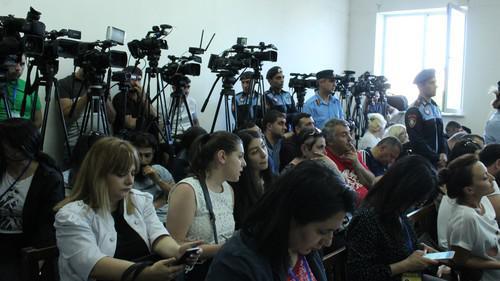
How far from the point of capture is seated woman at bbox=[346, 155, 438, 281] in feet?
6.65

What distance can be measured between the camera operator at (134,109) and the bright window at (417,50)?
5873 millimetres

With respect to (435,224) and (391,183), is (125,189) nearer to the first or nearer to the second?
(391,183)

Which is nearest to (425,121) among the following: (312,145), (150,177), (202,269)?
(312,145)

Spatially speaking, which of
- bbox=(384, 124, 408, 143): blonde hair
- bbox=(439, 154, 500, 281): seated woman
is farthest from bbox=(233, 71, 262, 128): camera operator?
bbox=(439, 154, 500, 281): seated woman

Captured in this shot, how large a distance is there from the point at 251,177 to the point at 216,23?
365cm

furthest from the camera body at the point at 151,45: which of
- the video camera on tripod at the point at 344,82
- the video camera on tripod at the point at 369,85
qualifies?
the video camera on tripod at the point at 369,85

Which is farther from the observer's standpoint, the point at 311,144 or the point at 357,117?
the point at 357,117

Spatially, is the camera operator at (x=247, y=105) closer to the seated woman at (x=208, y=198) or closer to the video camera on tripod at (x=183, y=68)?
the video camera on tripod at (x=183, y=68)

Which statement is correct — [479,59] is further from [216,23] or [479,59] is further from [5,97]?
[5,97]

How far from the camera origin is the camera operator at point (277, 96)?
516 centimetres

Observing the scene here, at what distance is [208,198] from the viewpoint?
2.22 meters

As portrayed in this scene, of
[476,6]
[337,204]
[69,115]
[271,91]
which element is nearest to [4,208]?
[69,115]

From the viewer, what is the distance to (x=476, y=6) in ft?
27.8

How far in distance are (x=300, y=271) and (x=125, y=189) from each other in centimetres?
71
